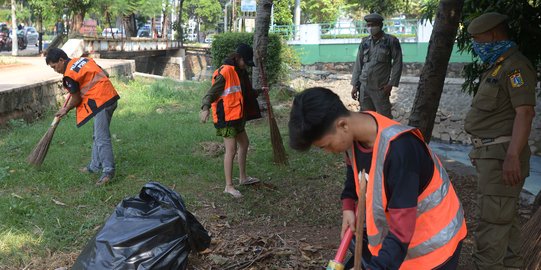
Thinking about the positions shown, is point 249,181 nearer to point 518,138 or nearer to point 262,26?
point 518,138

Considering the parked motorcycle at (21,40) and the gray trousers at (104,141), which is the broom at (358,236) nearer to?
the gray trousers at (104,141)

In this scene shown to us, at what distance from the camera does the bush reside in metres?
12.2

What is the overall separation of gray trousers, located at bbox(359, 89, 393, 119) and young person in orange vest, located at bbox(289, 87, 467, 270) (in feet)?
13.9

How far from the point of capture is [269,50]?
39.6ft

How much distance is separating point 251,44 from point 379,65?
6.59m

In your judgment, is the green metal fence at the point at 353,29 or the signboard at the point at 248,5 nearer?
the signboard at the point at 248,5

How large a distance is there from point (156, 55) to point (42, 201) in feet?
89.5

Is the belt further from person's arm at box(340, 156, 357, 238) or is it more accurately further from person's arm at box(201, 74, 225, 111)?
person's arm at box(201, 74, 225, 111)

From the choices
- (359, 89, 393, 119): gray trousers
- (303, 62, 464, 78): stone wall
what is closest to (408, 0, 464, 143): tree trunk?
(359, 89, 393, 119): gray trousers

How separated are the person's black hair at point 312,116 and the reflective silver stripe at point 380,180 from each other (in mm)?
155

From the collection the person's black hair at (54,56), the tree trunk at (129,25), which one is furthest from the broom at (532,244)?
the tree trunk at (129,25)

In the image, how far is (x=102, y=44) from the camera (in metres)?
21.5

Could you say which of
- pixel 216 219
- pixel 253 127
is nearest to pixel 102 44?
pixel 253 127

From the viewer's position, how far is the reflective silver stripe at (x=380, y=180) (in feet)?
5.70
